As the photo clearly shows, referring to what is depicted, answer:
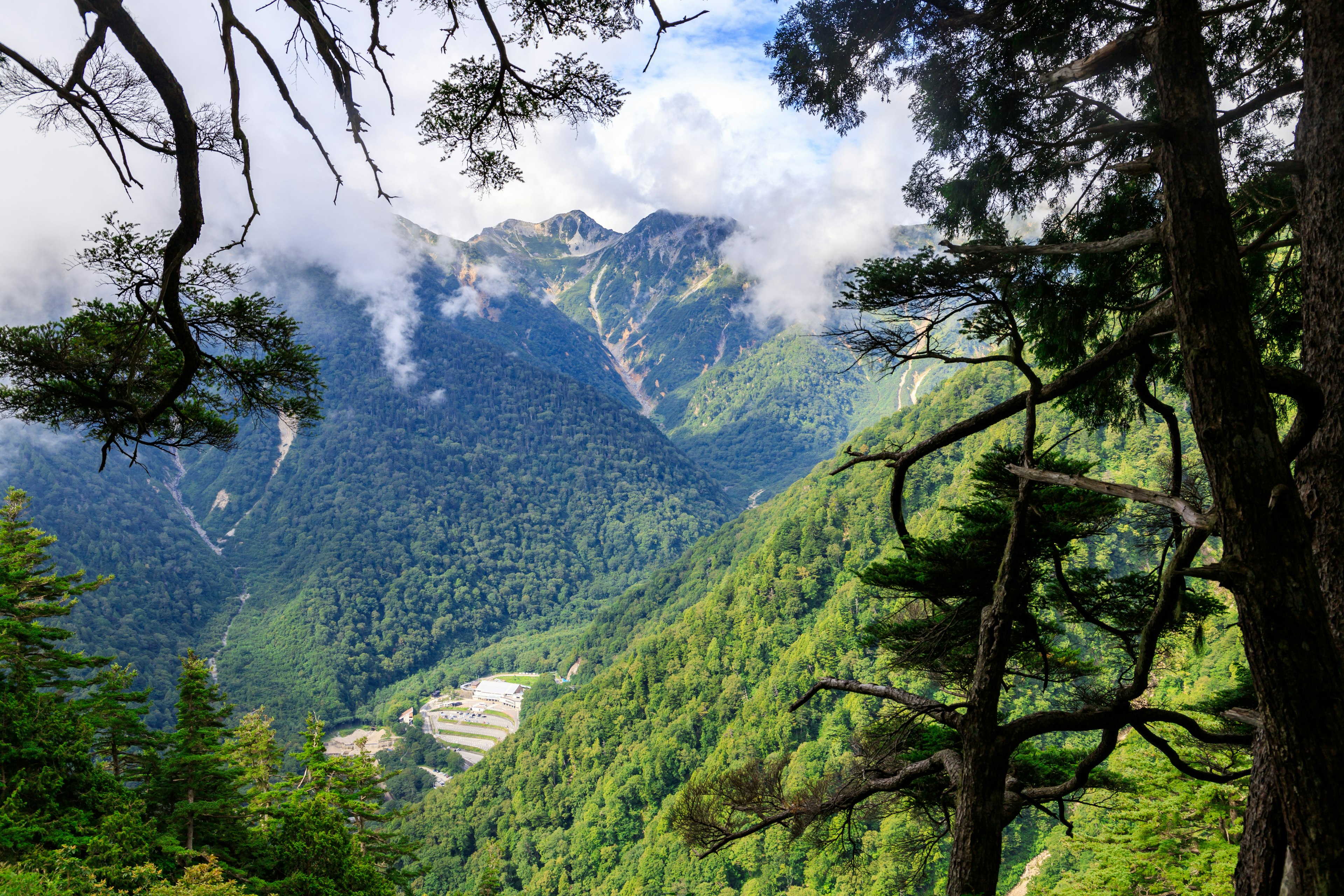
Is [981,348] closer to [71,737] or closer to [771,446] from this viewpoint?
[71,737]

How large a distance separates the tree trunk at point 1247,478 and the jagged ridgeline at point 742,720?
24.7 m

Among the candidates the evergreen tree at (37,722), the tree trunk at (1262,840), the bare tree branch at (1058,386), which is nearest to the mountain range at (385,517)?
the evergreen tree at (37,722)

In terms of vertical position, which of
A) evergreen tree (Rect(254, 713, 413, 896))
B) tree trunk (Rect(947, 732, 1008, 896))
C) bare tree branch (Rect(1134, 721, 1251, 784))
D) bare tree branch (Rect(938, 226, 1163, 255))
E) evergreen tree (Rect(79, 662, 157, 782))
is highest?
bare tree branch (Rect(938, 226, 1163, 255))

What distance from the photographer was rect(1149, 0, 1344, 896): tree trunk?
6.03 feet

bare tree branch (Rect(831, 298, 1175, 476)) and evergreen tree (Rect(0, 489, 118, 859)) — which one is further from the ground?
bare tree branch (Rect(831, 298, 1175, 476))

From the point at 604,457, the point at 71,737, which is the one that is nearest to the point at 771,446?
the point at 604,457

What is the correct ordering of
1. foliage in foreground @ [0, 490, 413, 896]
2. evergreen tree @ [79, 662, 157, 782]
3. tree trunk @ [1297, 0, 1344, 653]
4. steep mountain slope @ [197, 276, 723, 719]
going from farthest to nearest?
steep mountain slope @ [197, 276, 723, 719], evergreen tree @ [79, 662, 157, 782], foliage in foreground @ [0, 490, 413, 896], tree trunk @ [1297, 0, 1344, 653]

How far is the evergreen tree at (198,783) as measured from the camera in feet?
37.6

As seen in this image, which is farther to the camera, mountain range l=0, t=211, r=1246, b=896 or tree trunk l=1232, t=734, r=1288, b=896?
mountain range l=0, t=211, r=1246, b=896

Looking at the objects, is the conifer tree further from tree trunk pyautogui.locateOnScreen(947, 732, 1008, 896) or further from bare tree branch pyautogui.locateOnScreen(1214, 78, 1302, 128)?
tree trunk pyautogui.locateOnScreen(947, 732, 1008, 896)

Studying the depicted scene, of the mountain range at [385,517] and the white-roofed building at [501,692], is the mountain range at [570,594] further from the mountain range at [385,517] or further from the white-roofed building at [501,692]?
the white-roofed building at [501,692]

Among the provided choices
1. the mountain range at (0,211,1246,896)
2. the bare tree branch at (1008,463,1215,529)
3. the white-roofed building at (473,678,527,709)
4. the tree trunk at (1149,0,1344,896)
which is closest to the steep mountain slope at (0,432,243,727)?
the mountain range at (0,211,1246,896)

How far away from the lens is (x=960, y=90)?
4.74 m

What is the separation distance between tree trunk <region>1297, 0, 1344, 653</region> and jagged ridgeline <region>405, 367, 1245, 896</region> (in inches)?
957
